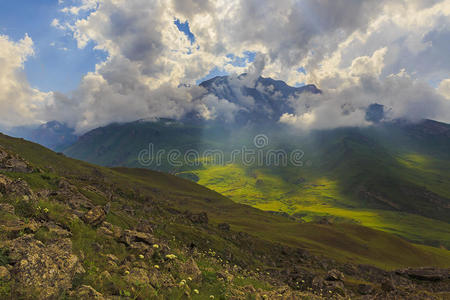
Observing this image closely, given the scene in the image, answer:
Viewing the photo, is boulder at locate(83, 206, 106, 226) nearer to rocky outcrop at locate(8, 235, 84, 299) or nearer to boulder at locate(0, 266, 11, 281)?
rocky outcrop at locate(8, 235, 84, 299)

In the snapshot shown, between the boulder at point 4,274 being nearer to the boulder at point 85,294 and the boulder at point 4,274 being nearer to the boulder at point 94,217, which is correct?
the boulder at point 85,294

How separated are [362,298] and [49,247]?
986 inches

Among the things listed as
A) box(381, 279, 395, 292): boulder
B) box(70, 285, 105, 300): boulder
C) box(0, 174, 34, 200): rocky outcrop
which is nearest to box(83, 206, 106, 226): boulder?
box(0, 174, 34, 200): rocky outcrop

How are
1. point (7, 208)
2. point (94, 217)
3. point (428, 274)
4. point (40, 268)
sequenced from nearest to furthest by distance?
point (40, 268), point (7, 208), point (94, 217), point (428, 274)

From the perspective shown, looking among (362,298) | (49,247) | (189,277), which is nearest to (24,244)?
(49,247)

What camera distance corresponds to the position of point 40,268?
7.40 metres

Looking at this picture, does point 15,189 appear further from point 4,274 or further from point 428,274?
point 428,274

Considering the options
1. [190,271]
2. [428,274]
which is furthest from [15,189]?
[428,274]

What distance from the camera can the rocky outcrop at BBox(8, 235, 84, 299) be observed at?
6762mm

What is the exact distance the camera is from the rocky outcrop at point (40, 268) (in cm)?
676

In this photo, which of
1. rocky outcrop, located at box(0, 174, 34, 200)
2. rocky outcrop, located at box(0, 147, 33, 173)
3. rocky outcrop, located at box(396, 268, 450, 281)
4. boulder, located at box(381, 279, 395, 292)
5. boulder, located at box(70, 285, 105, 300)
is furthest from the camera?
rocky outcrop, located at box(396, 268, 450, 281)

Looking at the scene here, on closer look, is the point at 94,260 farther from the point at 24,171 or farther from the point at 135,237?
the point at 24,171

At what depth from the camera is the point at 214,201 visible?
177750 millimetres

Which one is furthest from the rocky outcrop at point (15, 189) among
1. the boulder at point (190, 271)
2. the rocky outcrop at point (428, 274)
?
the rocky outcrop at point (428, 274)
